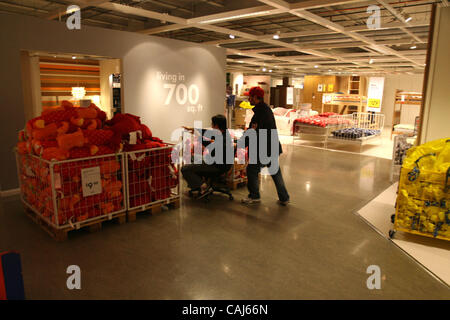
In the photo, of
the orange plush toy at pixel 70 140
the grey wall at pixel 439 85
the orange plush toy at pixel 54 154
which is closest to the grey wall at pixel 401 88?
the grey wall at pixel 439 85

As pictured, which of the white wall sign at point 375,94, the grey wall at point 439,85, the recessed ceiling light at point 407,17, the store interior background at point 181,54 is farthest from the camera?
the white wall sign at point 375,94

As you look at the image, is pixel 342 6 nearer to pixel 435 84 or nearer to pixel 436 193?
pixel 435 84

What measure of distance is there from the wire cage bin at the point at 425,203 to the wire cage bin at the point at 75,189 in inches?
125

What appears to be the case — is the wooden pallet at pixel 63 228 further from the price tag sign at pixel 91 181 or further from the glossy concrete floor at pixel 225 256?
the price tag sign at pixel 91 181

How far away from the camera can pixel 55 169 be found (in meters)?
3.37

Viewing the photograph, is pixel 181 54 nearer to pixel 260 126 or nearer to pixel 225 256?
pixel 260 126

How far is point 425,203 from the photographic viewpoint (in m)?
3.40

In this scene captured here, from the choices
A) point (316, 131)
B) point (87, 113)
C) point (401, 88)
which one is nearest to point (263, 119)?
point (87, 113)

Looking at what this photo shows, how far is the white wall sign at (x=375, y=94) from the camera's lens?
1397cm

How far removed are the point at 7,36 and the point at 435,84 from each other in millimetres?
6163

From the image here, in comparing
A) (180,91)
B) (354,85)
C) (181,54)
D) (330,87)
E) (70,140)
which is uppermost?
(181,54)

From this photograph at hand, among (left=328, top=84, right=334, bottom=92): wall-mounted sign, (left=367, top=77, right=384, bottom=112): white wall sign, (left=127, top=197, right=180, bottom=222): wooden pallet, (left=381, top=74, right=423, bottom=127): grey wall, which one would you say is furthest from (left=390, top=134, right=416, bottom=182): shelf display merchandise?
(left=381, top=74, right=423, bottom=127): grey wall

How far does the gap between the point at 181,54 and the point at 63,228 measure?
5.04 metres

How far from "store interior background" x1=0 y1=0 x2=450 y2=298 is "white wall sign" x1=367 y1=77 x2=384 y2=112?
116 inches
